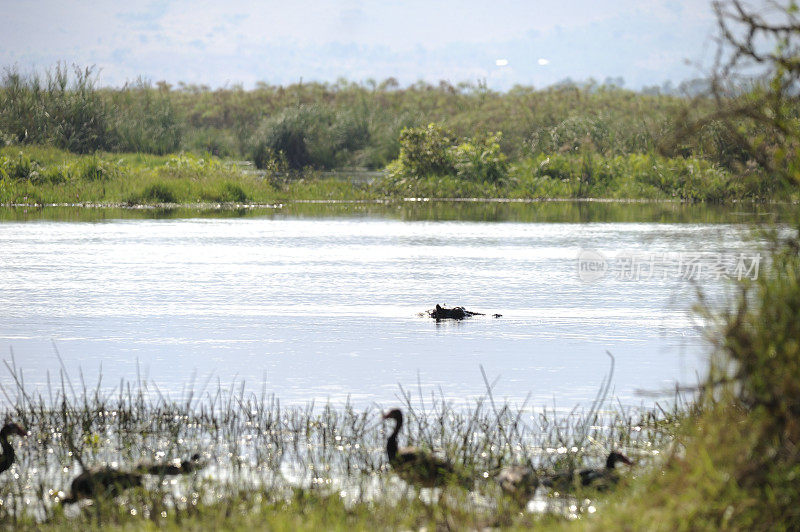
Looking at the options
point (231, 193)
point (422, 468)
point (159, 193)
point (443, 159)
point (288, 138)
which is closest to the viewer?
point (422, 468)

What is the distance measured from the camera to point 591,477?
743 cm

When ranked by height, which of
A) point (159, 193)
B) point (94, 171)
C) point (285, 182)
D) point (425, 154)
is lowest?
point (159, 193)

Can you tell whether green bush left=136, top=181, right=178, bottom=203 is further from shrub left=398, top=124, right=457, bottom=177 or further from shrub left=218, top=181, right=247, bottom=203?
shrub left=398, top=124, right=457, bottom=177

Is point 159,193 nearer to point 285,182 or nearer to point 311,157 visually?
point 285,182

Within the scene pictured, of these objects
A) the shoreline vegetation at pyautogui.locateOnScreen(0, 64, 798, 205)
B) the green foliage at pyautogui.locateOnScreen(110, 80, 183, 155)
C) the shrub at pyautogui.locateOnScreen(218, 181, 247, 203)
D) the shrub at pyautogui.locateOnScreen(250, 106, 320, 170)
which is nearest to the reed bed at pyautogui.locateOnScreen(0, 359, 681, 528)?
the shoreline vegetation at pyautogui.locateOnScreen(0, 64, 798, 205)

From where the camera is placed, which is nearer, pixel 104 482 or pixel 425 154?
pixel 104 482

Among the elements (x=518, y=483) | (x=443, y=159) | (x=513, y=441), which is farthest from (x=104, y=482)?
(x=443, y=159)

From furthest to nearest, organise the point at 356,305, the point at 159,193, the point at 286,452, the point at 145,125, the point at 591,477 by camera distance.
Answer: the point at 145,125 → the point at 159,193 → the point at 356,305 → the point at 286,452 → the point at 591,477

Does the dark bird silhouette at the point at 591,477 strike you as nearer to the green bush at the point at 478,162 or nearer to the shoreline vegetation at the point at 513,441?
the shoreline vegetation at the point at 513,441

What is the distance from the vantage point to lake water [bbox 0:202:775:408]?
36.6 ft

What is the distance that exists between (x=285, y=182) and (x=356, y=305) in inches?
1051

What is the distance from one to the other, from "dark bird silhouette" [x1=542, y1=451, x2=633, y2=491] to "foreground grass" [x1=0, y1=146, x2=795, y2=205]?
2820 cm

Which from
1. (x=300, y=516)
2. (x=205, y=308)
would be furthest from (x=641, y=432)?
(x=205, y=308)

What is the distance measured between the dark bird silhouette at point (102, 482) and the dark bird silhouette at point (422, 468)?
1.66 meters
